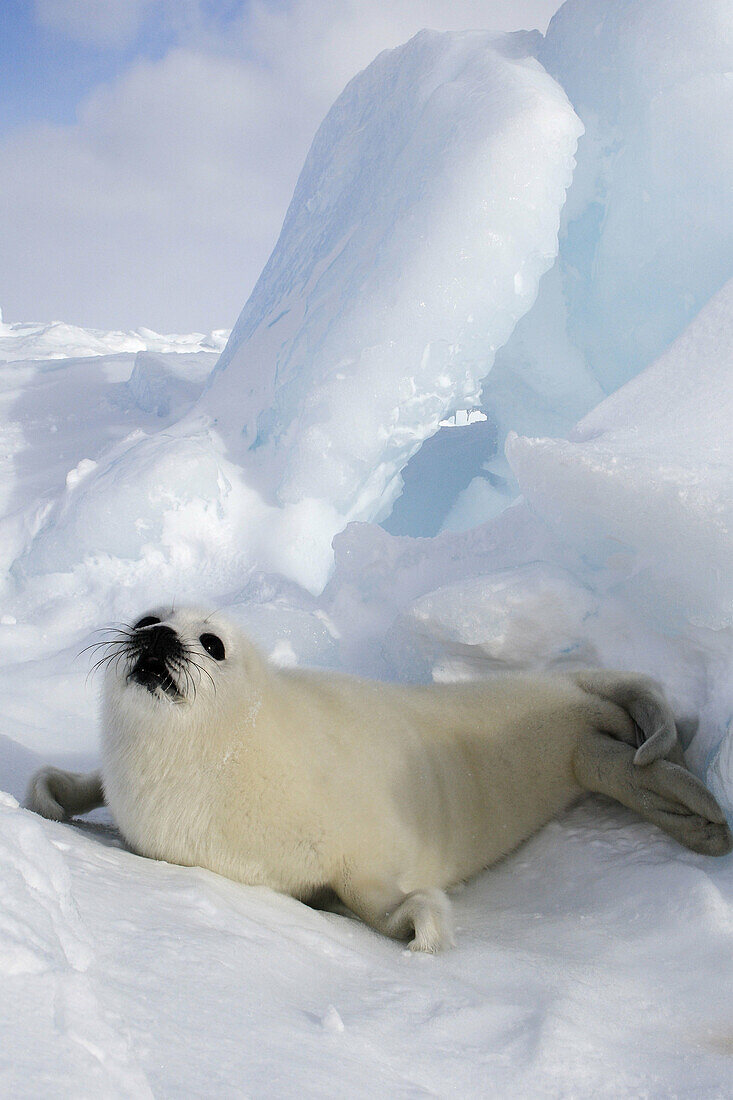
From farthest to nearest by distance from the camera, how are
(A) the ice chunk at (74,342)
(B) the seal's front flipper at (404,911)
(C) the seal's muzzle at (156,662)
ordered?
(A) the ice chunk at (74,342), (C) the seal's muzzle at (156,662), (B) the seal's front flipper at (404,911)

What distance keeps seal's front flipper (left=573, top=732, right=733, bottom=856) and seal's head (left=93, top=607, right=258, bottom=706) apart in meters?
1.06

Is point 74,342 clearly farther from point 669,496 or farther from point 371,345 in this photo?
point 669,496

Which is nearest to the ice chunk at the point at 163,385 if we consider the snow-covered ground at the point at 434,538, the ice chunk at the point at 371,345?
the snow-covered ground at the point at 434,538

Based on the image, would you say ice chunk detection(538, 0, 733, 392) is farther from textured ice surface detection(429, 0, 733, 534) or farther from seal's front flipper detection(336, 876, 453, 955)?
seal's front flipper detection(336, 876, 453, 955)

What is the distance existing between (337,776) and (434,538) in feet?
7.06

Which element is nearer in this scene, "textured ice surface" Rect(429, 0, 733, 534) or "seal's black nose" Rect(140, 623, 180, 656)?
"seal's black nose" Rect(140, 623, 180, 656)

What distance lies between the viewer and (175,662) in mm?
1906

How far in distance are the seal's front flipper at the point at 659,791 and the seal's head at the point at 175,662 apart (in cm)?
106

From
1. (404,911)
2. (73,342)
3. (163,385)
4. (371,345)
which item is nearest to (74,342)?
(73,342)

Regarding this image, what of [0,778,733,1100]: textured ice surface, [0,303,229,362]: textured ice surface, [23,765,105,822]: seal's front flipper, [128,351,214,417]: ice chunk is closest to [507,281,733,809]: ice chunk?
[0,778,733,1100]: textured ice surface

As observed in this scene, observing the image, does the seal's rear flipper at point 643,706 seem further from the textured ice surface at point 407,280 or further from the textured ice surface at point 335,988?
the textured ice surface at point 407,280

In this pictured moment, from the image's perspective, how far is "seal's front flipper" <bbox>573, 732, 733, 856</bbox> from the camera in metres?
2.11

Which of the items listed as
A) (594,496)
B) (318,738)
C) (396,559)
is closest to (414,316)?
(396,559)

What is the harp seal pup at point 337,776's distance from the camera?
1.91m
